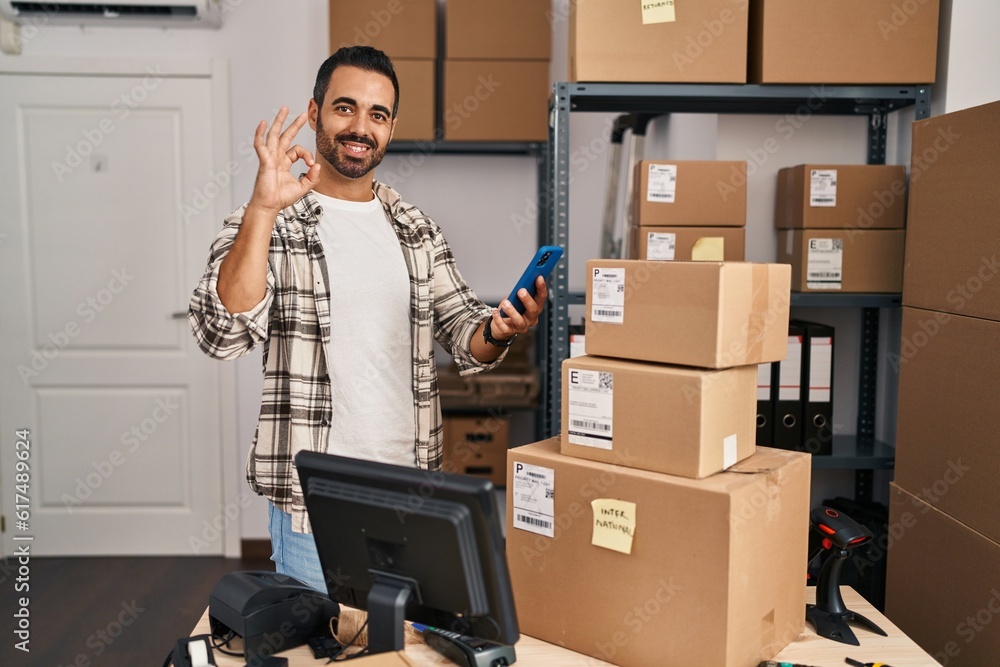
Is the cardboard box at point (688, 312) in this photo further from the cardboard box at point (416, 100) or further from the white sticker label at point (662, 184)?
the cardboard box at point (416, 100)

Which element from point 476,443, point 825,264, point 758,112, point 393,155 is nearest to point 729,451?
point 825,264

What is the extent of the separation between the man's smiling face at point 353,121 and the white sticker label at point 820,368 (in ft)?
4.15

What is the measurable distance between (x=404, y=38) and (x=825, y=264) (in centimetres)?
183

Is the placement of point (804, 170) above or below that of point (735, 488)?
above

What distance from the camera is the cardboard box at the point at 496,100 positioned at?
3.16 metres

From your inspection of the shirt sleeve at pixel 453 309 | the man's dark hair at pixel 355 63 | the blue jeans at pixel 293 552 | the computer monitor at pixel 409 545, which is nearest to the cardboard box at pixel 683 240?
the shirt sleeve at pixel 453 309

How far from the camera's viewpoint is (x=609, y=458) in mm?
1268

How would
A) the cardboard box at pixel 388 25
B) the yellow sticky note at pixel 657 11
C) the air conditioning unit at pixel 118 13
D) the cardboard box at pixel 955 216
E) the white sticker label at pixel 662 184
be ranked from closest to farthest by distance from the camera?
1. the cardboard box at pixel 955 216
2. the yellow sticky note at pixel 657 11
3. the white sticker label at pixel 662 184
4. the cardboard box at pixel 388 25
5. the air conditioning unit at pixel 118 13

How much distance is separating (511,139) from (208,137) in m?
1.36

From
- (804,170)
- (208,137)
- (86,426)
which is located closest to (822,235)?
(804,170)

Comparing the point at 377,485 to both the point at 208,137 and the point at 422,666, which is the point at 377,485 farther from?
the point at 208,137

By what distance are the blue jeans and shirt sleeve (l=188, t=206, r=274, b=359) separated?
0.38 m

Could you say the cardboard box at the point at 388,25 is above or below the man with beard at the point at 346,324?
above

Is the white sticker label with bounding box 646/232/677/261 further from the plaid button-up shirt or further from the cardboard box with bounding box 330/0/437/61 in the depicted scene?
the cardboard box with bounding box 330/0/437/61
